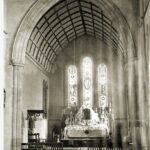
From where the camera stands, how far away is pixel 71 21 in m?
16.9

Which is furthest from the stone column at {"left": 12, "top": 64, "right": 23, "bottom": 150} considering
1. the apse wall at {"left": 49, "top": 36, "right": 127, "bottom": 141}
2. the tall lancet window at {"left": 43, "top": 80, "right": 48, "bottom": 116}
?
the apse wall at {"left": 49, "top": 36, "right": 127, "bottom": 141}

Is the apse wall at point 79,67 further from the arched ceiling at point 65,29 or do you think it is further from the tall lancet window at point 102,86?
the arched ceiling at point 65,29

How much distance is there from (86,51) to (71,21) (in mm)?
3690

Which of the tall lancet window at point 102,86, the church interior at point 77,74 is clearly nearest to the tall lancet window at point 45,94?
the church interior at point 77,74

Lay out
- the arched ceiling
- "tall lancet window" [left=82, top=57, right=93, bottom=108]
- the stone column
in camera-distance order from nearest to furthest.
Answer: the stone column
the arched ceiling
"tall lancet window" [left=82, top=57, right=93, bottom=108]

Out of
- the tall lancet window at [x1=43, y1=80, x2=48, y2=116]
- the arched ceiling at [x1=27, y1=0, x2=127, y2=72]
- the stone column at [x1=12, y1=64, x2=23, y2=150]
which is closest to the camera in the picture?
the stone column at [x1=12, y1=64, x2=23, y2=150]

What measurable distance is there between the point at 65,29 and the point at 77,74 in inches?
158

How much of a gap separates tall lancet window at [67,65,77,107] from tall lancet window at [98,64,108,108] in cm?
170

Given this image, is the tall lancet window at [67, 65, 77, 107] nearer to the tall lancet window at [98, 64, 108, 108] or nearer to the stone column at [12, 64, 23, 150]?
the tall lancet window at [98, 64, 108, 108]

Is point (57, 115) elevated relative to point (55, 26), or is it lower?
lower

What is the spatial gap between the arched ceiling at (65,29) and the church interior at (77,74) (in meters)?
0.06

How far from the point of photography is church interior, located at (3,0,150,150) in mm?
9531

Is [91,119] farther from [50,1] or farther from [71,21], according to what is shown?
[50,1]

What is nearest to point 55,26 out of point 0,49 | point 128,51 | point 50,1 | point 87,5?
point 87,5
